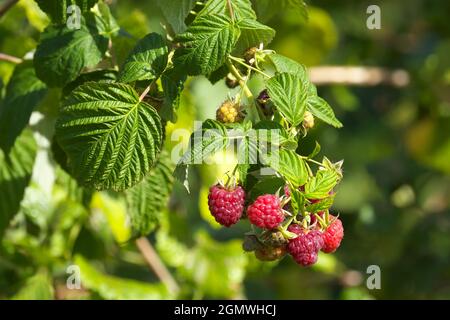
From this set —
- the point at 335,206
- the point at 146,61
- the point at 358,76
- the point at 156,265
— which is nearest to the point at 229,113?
the point at 146,61

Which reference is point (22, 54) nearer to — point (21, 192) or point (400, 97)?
point (21, 192)

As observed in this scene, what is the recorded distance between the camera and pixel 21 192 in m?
1.37

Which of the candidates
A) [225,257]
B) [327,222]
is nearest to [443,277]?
[225,257]

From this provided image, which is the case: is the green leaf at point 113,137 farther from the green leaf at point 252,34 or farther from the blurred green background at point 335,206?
the blurred green background at point 335,206

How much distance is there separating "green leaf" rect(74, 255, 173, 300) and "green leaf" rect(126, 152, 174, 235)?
0.30 meters

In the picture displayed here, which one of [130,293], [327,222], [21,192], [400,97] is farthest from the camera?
[400,97]

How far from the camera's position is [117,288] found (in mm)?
1567

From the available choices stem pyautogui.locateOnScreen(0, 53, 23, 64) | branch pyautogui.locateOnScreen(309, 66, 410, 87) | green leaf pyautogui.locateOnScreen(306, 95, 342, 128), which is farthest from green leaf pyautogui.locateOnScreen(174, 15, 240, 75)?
branch pyautogui.locateOnScreen(309, 66, 410, 87)

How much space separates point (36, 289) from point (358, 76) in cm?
123

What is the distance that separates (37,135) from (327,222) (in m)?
0.64

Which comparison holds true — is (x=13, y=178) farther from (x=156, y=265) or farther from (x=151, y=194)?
(x=156, y=265)

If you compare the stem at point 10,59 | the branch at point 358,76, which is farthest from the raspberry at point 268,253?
the branch at point 358,76

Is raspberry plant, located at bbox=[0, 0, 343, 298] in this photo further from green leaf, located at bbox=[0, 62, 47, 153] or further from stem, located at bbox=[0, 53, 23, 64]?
stem, located at bbox=[0, 53, 23, 64]

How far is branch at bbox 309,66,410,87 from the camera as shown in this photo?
238 centimetres
